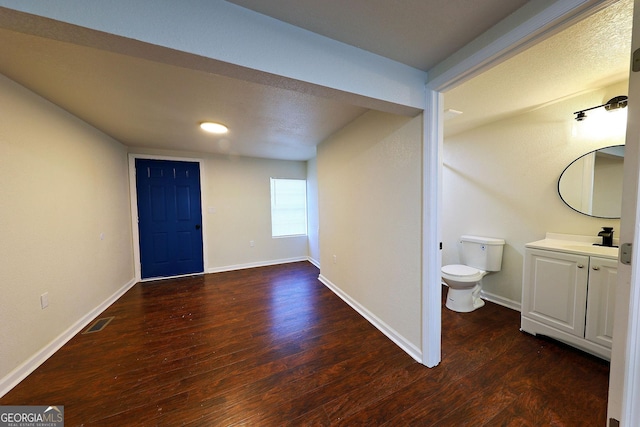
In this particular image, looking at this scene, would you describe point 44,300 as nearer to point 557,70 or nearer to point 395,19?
point 395,19

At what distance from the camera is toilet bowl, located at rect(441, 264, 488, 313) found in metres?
2.29

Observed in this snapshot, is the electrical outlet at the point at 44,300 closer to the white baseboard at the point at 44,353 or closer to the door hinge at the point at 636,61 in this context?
the white baseboard at the point at 44,353

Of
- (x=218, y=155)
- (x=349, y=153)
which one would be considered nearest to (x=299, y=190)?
(x=218, y=155)

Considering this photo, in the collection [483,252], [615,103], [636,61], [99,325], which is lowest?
[99,325]

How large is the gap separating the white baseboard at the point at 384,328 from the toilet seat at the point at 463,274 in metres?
0.87

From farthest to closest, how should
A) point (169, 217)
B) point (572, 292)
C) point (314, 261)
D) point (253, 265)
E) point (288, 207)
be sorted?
1. point (288, 207)
2. point (314, 261)
3. point (253, 265)
4. point (169, 217)
5. point (572, 292)

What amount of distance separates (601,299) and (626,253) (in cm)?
123

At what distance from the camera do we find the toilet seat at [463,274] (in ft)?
7.47

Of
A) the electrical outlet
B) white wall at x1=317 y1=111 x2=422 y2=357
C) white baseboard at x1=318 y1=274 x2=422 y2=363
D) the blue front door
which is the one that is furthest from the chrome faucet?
the blue front door

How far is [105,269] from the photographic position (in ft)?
8.89

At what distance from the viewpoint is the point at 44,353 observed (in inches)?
68.9

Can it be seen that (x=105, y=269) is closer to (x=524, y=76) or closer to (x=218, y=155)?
(x=218, y=155)

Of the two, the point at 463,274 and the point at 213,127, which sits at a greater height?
the point at 213,127

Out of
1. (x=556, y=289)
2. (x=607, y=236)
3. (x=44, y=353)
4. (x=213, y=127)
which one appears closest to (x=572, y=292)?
(x=556, y=289)
